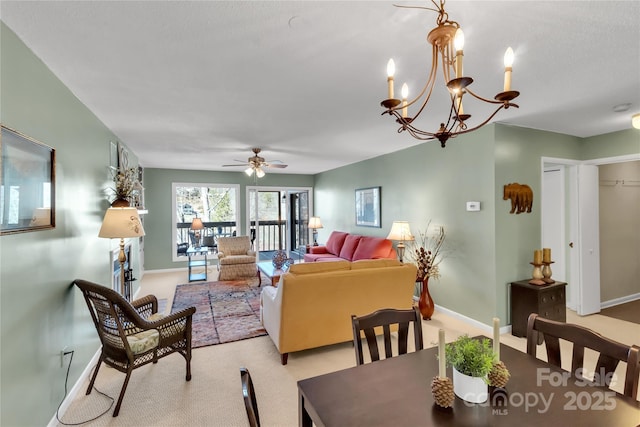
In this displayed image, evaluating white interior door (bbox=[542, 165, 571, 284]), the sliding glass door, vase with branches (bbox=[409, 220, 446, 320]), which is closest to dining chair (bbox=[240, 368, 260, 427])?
vase with branches (bbox=[409, 220, 446, 320])

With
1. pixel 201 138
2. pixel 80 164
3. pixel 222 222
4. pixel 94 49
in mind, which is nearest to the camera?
pixel 94 49

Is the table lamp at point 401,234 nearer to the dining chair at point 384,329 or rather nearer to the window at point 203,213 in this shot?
the dining chair at point 384,329

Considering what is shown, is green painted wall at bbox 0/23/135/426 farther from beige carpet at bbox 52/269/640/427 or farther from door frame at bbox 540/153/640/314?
door frame at bbox 540/153/640/314

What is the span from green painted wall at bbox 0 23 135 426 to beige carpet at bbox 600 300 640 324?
622 centimetres

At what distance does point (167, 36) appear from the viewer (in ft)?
5.76

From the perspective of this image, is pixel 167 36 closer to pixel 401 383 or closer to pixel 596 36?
pixel 401 383

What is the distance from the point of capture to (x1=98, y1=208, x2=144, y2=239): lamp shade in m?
2.78

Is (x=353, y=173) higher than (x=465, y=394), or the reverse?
(x=353, y=173)

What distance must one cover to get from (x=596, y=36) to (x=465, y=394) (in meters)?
2.14

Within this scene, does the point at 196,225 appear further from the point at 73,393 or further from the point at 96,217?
the point at 73,393

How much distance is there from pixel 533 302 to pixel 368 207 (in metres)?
→ 3.25

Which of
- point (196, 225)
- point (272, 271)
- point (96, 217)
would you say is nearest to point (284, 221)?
point (196, 225)

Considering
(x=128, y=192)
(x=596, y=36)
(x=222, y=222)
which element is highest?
(x=596, y=36)

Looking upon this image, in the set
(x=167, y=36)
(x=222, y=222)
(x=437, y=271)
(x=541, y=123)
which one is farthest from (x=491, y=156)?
(x=222, y=222)
